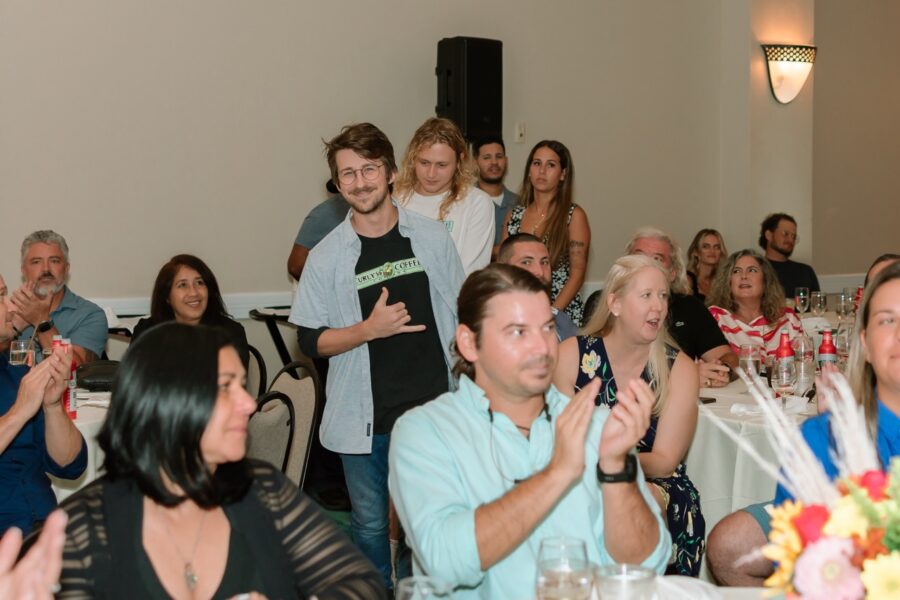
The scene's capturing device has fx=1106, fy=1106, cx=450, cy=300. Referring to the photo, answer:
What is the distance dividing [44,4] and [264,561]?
4.39 metres

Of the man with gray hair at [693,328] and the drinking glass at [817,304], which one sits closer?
the man with gray hair at [693,328]

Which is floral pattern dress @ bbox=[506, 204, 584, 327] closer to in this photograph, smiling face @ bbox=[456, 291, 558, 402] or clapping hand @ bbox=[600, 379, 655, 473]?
smiling face @ bbox=[456, 291, 558, 402]

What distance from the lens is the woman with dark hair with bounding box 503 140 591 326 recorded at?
18.2ft

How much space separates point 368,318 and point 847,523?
2.34 meters

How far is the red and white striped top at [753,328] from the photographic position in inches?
204

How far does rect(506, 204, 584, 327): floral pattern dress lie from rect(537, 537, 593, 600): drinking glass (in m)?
3.63

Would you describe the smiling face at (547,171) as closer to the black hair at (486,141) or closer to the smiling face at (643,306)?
the black hair at (486,141)

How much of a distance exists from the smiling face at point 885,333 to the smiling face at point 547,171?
358 cm

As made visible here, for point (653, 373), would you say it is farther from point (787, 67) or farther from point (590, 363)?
point (787, 67)

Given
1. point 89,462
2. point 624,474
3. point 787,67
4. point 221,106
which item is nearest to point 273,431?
point 89,462

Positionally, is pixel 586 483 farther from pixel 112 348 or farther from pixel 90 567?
pixel 112 348

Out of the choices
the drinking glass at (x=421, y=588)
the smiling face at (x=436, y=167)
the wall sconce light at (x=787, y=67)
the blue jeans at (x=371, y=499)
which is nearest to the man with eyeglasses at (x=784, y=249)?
the wall sconce light at (x=787, y=67)

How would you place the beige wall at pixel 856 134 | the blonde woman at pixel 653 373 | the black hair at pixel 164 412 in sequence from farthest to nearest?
the beige wall at pixel 856 134 < the blonde woman at pixel 653 373 < the black hair at pixel 164 412

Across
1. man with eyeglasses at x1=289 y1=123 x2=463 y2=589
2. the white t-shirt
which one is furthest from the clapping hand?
the white t-shirt
